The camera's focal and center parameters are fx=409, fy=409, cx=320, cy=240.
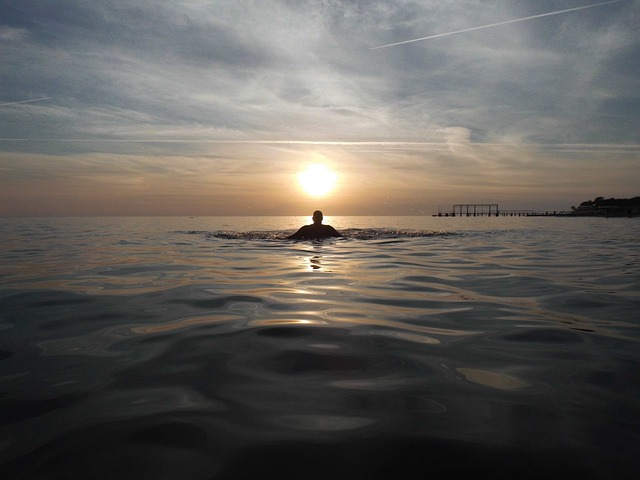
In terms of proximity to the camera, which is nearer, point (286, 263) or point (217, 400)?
point (217, 400)

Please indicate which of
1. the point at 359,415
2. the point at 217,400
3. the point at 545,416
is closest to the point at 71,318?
the point at 217,400

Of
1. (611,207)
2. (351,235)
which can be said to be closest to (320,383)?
(351,235)

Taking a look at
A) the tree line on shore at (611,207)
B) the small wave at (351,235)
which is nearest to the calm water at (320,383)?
the small wave at (351,235)

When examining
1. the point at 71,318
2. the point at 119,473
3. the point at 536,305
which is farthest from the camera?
the point at 536,305

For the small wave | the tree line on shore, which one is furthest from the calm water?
the tree line on shore

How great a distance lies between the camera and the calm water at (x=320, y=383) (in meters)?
2.05

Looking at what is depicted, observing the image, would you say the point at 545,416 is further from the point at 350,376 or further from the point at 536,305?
the point at 536,305

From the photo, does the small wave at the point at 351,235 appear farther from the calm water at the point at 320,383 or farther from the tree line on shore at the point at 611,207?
the tree line on shore at the point at 611,207

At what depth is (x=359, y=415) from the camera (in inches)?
98.0

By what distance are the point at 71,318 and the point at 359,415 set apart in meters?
4.14

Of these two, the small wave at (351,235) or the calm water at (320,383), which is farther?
the small wave at (351,235)

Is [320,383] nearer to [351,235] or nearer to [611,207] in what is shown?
[351,235]

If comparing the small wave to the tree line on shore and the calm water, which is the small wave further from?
the tree line on shore

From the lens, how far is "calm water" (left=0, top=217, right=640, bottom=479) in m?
2.05
